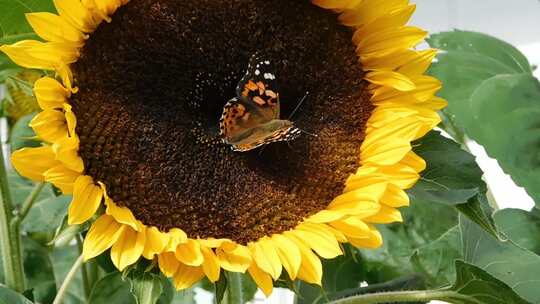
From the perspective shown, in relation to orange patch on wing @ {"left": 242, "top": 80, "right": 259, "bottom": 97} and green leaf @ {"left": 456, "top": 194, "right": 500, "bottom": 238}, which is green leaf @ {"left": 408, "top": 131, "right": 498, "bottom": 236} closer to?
green leaf @ {"left": 456, "top": 194, "right": 500, "bottom": 238}

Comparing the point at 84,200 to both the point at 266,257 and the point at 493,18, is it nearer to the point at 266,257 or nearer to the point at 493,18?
the point at 266,257

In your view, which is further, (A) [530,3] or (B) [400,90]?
(A) [530,3]

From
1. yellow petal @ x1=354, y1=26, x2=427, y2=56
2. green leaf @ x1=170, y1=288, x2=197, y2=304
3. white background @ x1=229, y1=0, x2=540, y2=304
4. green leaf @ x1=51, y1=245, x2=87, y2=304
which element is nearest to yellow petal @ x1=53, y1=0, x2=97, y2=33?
yellow petal @ x1=354, y1=26, x2=427, y2=56

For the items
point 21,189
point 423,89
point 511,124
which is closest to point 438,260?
point 511,124

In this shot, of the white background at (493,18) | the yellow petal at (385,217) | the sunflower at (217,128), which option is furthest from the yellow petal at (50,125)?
the white background at (493,18)

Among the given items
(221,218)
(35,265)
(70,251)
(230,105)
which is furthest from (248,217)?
(70,251)

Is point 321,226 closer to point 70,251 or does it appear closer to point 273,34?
point 273,34
